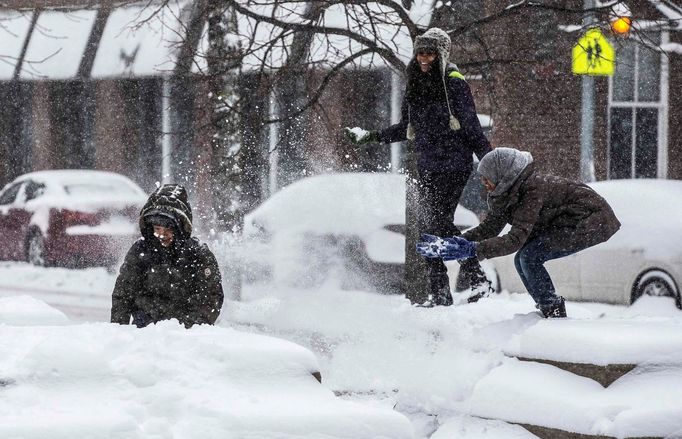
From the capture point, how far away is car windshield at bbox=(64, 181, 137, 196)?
18.7 m

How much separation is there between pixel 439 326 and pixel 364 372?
71 centimetres

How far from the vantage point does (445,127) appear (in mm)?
8398

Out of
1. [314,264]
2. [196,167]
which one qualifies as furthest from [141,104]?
[314,264]

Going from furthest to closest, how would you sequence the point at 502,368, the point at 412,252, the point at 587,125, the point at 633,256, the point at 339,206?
1. the point at 587,125
2. the point at 339,206
3. the point at 633,256
4. the point at 412,252
5. the point at 502,368

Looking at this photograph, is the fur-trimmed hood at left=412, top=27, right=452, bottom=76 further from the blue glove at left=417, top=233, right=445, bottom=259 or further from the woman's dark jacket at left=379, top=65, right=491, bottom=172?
the blue glove at left=417, top=233, right=445, bottom=259

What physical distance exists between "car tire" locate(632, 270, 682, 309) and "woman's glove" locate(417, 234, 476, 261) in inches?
233

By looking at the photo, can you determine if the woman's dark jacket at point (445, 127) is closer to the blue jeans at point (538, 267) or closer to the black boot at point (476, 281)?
the black boot at point (476, 281)

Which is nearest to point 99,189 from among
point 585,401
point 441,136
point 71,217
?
point 71,217

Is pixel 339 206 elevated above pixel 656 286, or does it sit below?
above

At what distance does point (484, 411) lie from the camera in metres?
6.50

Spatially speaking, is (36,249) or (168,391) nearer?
(168,391)

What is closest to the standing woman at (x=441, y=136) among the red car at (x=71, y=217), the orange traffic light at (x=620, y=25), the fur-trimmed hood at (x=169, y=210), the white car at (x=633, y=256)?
the fur-trimmed hood at (x=169, y=210)

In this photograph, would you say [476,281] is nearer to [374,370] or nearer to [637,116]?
[374,370]

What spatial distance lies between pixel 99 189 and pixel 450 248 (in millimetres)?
12390
